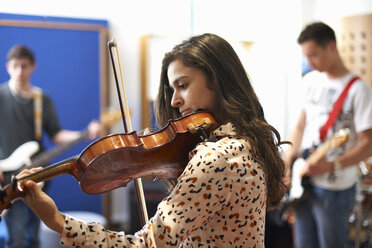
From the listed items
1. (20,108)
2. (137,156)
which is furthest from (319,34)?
(20,108)

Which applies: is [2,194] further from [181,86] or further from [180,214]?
[181,86]

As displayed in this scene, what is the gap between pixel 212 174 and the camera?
3.62 ft

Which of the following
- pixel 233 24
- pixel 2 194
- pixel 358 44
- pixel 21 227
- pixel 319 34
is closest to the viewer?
pixel 2 194

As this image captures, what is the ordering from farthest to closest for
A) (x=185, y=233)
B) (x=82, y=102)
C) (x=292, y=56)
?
(x=292, y=56)
(x=82, y=102)
(x=185, y=233)

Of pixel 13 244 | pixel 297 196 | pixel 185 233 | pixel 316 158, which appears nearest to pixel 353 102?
pixel 316 158

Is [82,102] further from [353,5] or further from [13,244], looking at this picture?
[353,5]

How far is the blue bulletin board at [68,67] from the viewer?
175 inches

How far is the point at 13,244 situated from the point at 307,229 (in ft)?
6.20

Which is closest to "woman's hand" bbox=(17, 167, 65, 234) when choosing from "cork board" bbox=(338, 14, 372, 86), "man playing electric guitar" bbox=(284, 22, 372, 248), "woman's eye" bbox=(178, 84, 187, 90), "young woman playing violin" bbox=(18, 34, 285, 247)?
"young woman playing violin" bbox=(18, 34, 285, 247)

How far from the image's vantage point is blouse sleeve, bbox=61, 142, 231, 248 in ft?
3.50

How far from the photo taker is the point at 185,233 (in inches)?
42.7

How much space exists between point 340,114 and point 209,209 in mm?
1697

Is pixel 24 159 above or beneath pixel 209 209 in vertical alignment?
beneath

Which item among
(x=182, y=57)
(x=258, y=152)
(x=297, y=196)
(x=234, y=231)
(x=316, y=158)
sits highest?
(x=182, y=57)
